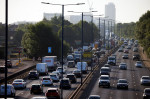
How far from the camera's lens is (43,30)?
410ft

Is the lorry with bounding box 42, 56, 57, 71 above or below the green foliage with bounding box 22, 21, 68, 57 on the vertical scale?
below

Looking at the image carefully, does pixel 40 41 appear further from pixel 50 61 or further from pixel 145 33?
pixel 145 33

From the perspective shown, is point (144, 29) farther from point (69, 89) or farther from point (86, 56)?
point (69, 89)

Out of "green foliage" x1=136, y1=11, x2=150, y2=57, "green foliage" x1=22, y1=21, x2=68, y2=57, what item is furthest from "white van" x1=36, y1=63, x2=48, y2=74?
"green foliage" x1=136, y1=11, x2=150, y2=57

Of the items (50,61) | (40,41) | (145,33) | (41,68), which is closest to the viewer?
(41,68)

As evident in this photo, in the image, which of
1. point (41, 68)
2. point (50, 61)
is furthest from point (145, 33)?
point (41, 68)

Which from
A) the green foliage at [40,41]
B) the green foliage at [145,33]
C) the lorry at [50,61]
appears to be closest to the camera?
the lorry at [50,61]

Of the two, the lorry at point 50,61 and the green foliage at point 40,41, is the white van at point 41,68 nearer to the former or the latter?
the lorry at point 50,61

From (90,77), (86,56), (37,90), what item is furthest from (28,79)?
(86,56)

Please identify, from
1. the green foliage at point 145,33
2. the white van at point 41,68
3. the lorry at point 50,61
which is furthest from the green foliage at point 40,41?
the white van at point 41,68

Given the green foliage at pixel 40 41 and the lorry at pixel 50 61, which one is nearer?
the lorry at pixel 50 61

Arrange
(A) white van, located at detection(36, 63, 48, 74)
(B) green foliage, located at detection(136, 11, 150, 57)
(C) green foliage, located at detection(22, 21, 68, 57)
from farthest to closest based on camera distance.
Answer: (B) green foliage, located at detection(136, 11, 150, 57)
(C) green foliage, located at detection(22, 21, 68, 57)
(A) white van, located at detection(36, 63, 48, 74)

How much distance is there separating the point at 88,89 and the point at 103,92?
12.4 feet

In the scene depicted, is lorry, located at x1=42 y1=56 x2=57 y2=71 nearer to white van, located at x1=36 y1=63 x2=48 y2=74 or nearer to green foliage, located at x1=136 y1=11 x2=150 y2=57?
white van, located at x1=36 y1=63 x2=48 y2=74
